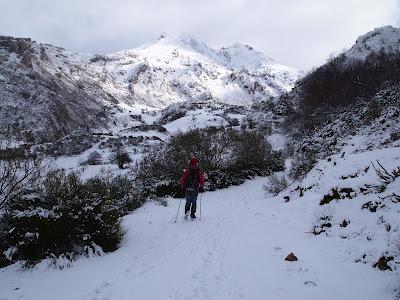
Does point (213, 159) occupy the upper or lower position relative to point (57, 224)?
upper

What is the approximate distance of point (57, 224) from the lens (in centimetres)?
758

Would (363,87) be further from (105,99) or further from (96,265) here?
(105,99)

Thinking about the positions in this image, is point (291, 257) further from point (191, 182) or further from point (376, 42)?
point (376, 42)

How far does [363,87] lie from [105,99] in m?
103

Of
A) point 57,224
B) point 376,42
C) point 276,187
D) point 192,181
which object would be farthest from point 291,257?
point 376,42

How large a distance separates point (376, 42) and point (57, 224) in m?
38.8

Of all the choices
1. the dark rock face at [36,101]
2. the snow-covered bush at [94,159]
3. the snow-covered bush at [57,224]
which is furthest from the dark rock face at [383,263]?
the dark rock face at [36,101]

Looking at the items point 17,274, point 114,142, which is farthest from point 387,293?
point 114,142

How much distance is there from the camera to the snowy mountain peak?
3588cm

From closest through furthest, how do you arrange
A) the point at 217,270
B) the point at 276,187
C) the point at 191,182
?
the point at 217,270
the point at 191,182
the point at 276,187

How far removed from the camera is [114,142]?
49.8 m

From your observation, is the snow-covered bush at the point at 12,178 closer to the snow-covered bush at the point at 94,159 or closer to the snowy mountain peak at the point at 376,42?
the snow-covered bush at the point at 94,159

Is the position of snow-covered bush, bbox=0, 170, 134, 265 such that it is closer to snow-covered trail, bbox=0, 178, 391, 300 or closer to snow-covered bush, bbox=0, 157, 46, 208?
snow-covered bush, bbox=0, 157, 46, 208

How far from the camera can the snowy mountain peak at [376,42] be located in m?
35.9
